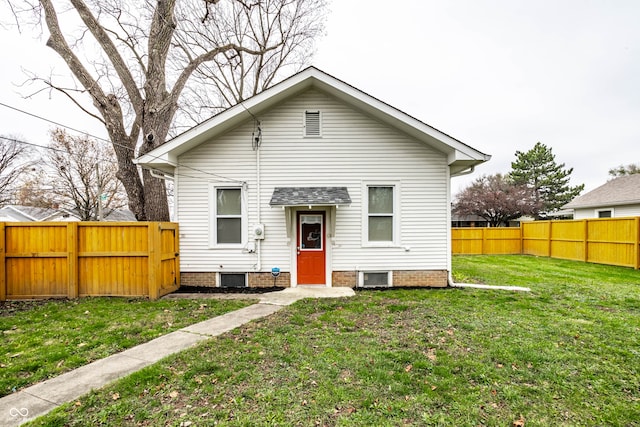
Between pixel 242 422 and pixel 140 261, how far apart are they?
5686mm

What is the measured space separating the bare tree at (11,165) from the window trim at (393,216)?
95.6ft

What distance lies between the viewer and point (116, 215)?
32.7 meters

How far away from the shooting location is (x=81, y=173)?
24.0 meters

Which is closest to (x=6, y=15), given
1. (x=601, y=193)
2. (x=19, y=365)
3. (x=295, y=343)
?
(x=19, y=365)

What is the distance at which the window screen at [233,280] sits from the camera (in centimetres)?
776

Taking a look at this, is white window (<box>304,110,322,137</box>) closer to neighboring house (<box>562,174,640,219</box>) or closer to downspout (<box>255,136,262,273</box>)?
downspout (<box>255,136,262,273</box>)

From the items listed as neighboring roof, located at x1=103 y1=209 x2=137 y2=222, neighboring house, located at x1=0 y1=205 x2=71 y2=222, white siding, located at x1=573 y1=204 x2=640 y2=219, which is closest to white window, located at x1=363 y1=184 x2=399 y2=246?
white siding, located at x1=573 y1=204 x2=640 y2=219

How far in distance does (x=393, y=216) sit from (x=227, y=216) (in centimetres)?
455

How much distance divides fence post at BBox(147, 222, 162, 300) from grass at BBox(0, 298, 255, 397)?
27 centimetres

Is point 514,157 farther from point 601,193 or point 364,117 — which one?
point 364,117

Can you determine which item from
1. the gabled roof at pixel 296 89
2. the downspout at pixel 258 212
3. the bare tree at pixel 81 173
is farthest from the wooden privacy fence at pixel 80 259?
the bare tree at pixel 81 173

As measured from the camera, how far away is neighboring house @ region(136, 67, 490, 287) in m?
7.71

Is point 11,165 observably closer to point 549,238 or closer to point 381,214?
point 381,214

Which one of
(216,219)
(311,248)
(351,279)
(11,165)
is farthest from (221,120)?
(11,165)
